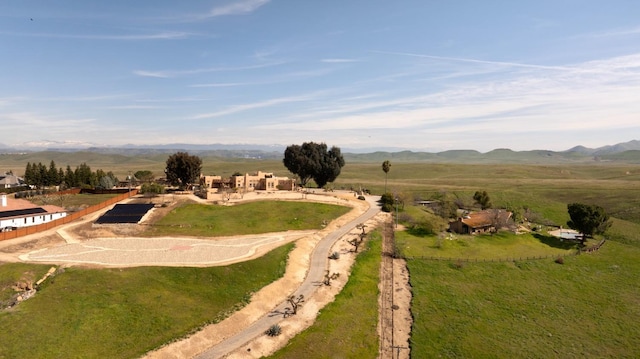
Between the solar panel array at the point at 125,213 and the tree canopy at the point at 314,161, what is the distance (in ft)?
134

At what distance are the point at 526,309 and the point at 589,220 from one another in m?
38.6

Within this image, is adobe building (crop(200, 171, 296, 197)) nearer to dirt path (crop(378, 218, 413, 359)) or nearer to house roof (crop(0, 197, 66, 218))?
house roof (crop(0, 197, 66, 218))

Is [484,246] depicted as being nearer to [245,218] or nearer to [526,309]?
[526,309]

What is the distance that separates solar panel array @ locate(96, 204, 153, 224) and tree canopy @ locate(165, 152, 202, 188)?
1640 centimetres

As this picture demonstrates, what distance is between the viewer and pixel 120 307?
111ft

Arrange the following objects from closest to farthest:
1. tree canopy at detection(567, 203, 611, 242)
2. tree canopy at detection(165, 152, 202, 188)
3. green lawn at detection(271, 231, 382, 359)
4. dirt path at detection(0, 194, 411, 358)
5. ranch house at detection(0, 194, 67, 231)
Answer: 1. dirt path at detection(0, 194, 411, 358)
2. green lawn at detection(271, 231, 382, 359)
3. ranch house at detection(0, 194, 67, 231)
4. tree canopy at detection(567, 203, 611, 242)
5. tree canopy at detection(165, 152, 202, 188)

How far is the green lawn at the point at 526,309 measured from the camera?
113 feet

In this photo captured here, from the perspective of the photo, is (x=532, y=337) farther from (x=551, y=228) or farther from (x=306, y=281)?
(x=551, y=228)

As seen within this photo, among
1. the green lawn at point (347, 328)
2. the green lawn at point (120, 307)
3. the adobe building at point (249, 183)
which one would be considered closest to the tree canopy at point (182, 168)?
the adobe building at point (249, 183)

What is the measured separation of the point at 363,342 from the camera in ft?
108

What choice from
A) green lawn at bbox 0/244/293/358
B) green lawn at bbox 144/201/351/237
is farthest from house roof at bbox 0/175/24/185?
green lawn at bbox 0/244/293/358

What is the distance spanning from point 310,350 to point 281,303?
27.1 feet

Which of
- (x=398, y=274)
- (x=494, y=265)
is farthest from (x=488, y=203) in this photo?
(x=398, y=274)

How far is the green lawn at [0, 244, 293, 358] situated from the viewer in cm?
2837
